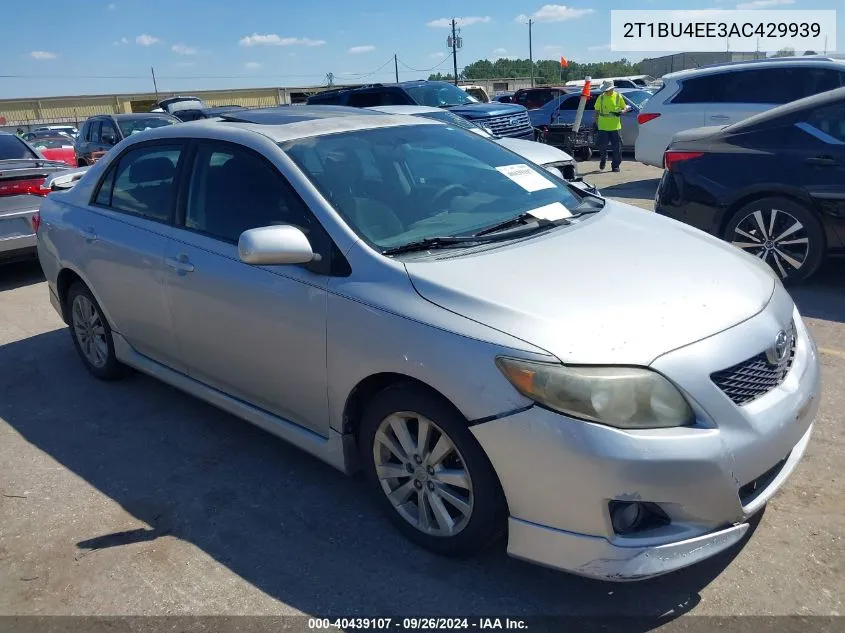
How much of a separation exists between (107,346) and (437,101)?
1063cm

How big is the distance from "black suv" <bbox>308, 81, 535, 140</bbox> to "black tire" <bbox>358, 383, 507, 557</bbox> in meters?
11.3

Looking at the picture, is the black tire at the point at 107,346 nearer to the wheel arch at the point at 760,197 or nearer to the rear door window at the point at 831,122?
the wheel arch at the point at 760,197

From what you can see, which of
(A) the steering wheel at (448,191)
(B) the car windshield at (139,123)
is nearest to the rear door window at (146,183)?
(A) the steering wheel at (448,191)

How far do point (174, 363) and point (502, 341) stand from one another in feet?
7.46

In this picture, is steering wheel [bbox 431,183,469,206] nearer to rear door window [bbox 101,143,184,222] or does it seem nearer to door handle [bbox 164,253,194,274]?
door handle [bbox 164,253,194,274]

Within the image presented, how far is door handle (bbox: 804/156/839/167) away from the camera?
5.47 metres

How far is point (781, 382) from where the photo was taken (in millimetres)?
2625

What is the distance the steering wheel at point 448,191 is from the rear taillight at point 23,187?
5.85 m

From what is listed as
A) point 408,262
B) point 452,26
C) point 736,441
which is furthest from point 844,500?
point 452,26

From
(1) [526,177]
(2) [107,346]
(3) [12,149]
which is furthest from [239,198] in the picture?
(3) [12,149]

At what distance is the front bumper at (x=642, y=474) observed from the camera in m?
2.25

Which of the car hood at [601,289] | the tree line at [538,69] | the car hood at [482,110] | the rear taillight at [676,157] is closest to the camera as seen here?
the car hood at [601,289]

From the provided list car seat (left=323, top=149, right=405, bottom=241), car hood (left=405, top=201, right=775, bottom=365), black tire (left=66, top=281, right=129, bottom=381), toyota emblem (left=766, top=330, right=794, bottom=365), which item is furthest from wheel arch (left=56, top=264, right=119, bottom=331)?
toyota emblem (left=766, top=330, right=794, bottom=365)

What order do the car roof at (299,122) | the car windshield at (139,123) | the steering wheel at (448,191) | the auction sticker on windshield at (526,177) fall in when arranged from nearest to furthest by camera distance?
the steering wheel at (448,191) < the car roof at (299,122) < the auction sticker on windshield at (526,177) < the car windshield at (139,123)
